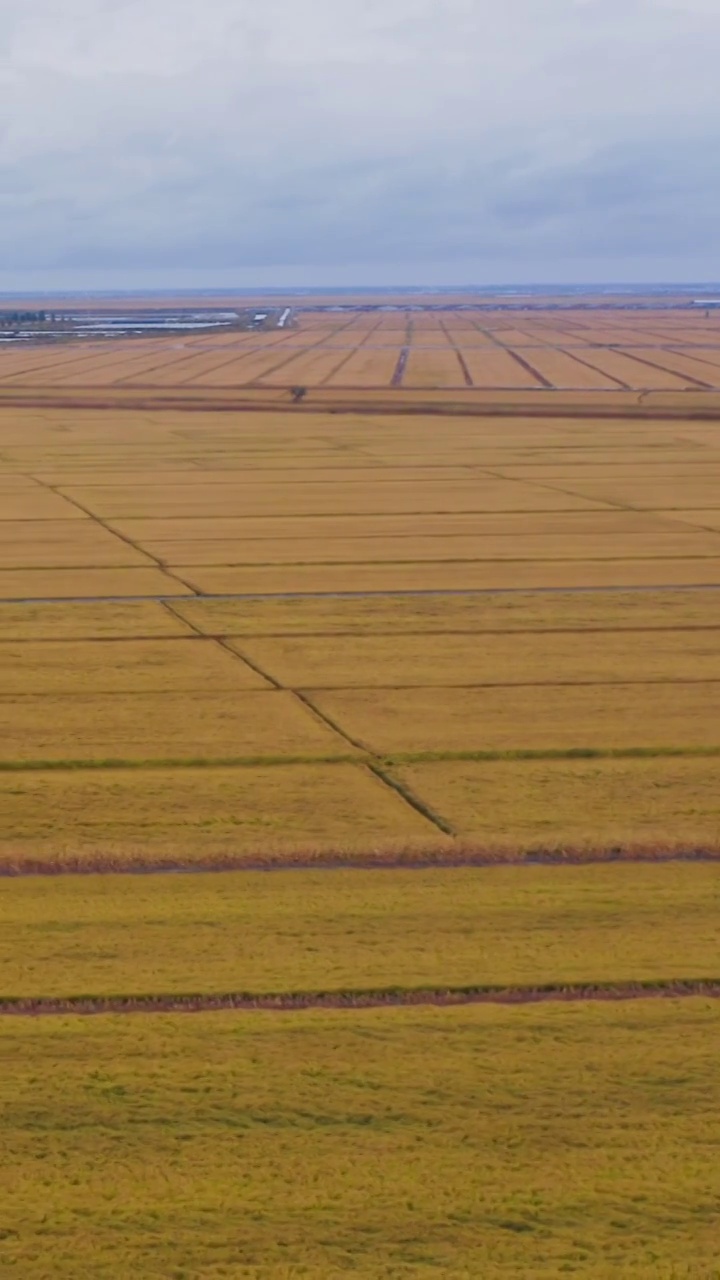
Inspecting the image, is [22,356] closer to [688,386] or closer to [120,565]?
[688,386]

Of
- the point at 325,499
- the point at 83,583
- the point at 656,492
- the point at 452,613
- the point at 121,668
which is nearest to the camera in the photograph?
the point at 121,668

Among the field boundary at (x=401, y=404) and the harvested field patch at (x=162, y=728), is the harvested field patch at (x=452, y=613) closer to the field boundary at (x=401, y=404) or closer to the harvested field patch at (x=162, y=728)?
the harvested field patch at (x=162, y=728)

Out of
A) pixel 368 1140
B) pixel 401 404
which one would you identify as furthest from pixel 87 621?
pixel 401 404

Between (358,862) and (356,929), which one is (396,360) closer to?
(358,862)

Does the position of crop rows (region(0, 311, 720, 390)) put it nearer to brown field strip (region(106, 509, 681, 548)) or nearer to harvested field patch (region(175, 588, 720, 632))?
→ brown field strip (region(106, 509, 681, 548))

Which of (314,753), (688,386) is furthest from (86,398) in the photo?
(314,753)

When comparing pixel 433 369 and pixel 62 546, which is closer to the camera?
pixel 62 546

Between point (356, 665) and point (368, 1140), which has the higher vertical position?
point (356, 665)

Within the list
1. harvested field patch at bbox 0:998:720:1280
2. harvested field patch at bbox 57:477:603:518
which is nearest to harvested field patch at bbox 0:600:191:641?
harvested field patch at bbox 57:477:603:518
